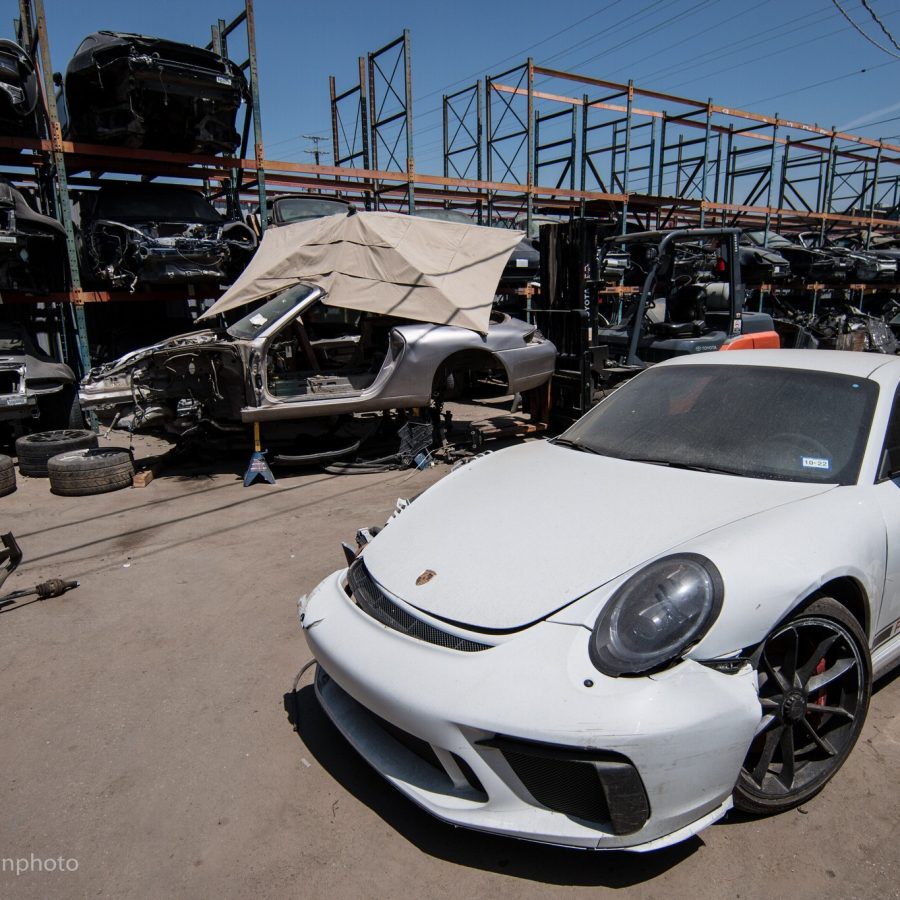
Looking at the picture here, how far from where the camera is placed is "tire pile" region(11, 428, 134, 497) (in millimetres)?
6074

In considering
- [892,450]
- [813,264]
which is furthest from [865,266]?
[892,450]

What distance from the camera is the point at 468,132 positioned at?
15.1 metres

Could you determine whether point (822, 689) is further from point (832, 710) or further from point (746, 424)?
point (746, 424)

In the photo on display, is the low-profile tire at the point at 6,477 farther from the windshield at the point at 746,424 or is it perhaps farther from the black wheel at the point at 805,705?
the black wheel at the point at 805,705

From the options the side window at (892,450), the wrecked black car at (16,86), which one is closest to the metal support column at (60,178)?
the wrecked black car at (16,86)

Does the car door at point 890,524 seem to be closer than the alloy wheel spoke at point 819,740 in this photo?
No

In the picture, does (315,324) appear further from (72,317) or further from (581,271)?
(72,317)

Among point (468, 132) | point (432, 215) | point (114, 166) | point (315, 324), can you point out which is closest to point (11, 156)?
point (114, 166)

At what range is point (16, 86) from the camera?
753cm

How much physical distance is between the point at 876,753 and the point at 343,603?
202 centimetres

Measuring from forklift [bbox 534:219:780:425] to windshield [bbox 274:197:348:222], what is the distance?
12.2ft

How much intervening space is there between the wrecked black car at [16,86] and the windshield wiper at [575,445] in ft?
25.9

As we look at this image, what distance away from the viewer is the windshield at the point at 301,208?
32.0 feet

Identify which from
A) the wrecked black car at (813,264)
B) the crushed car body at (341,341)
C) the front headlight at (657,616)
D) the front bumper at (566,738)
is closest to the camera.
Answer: the front bumper at (566,738)
